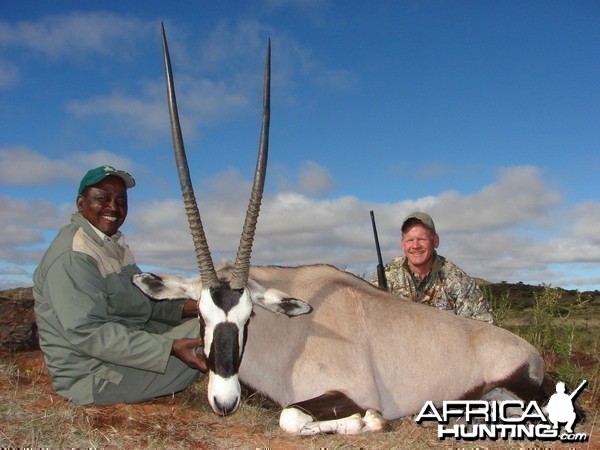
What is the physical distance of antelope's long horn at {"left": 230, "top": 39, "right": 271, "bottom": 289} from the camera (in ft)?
16.5


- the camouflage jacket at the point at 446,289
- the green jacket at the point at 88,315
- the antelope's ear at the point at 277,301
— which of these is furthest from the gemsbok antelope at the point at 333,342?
the camouflage jacket at the point at 446,289

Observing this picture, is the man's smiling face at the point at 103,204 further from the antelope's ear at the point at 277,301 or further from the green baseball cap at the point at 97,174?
the antelope's ear at the point at 277,301

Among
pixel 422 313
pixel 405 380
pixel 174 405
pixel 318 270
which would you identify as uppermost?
pixel 318 270

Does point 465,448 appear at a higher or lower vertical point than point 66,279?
lower

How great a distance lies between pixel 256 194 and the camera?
526 centimetres

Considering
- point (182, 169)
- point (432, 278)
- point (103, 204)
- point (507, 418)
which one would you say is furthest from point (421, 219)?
point (103, 204)

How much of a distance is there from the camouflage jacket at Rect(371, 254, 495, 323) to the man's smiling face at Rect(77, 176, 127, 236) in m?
3.88

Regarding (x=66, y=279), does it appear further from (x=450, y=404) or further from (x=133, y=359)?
(x=450, y=404)

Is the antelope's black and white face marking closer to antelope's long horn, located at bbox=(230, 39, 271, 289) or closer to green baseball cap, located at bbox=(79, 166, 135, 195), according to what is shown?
antelope's long horn, located at bbox=(230, 39, 271, 289)

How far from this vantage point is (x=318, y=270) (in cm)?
607

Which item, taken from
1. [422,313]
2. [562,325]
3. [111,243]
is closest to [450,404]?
[422,313]

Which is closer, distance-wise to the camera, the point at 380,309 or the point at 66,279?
the point at 66,279

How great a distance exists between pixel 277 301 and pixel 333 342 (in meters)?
0.66

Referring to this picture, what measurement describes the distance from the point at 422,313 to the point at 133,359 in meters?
2.83
